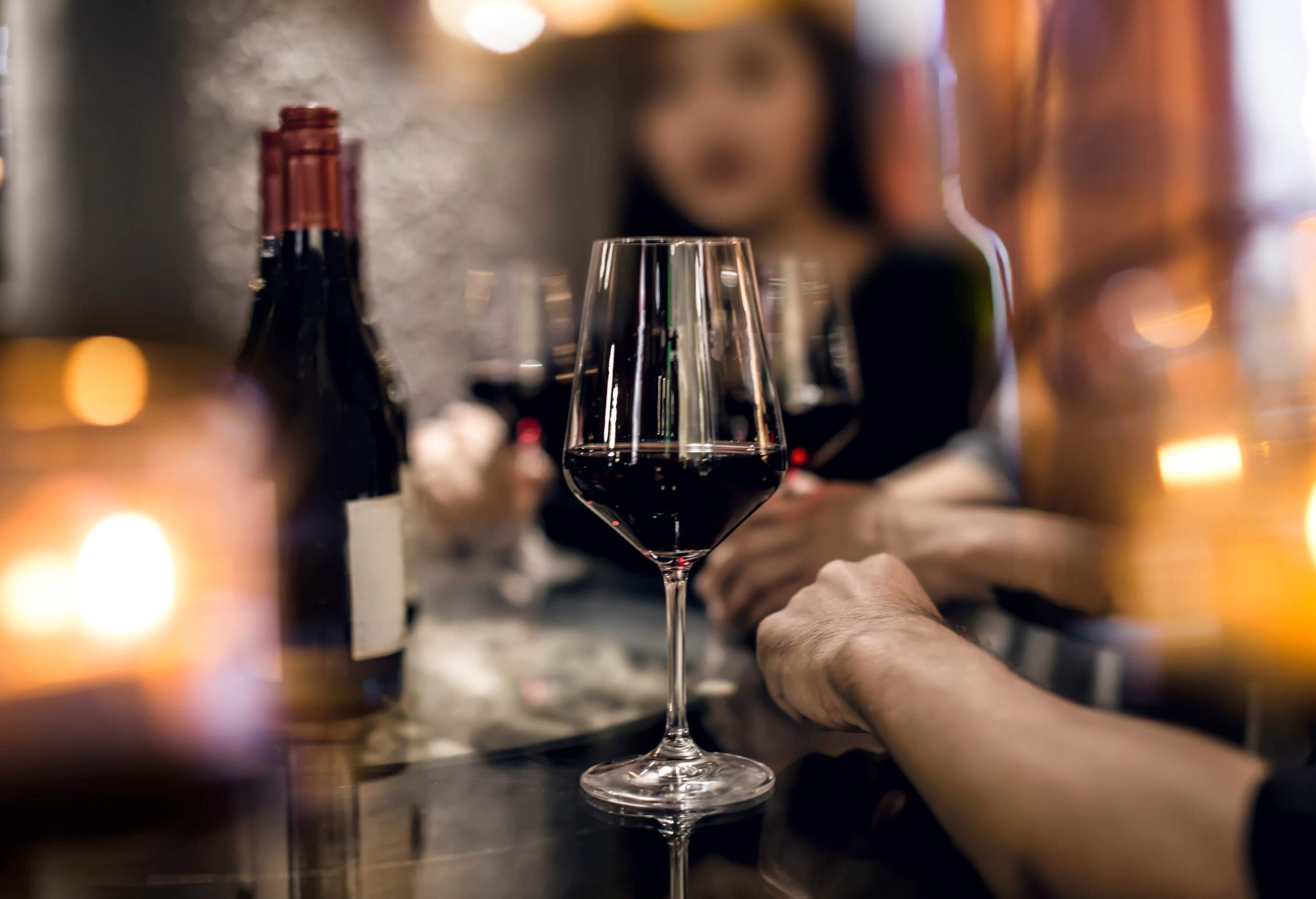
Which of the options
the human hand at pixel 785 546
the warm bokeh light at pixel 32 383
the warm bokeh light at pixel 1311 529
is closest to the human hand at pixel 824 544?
the human hand at pixel 785 546

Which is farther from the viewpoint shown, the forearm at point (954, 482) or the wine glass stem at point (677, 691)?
the forearm at point (954, 482)

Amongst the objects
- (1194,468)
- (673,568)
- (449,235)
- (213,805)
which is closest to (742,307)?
(673,568)

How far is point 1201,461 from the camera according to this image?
34.0 inches

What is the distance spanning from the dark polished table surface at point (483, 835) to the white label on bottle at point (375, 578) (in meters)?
0.06

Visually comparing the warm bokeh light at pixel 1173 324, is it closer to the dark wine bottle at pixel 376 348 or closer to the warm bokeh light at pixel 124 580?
the dark wine bottle at pixel 376 348

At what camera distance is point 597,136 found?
247cm

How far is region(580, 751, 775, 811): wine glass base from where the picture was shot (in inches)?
16.1

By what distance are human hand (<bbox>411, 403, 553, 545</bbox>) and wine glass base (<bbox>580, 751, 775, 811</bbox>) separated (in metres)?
0.63

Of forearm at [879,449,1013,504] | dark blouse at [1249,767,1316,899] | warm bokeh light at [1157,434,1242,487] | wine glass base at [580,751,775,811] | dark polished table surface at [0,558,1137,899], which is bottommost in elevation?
dark polished table surface at [0,558,1137,899]

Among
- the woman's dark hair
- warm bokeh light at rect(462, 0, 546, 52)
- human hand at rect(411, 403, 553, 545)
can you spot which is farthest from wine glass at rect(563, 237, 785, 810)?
warm bokeh light at rect(462, 0, 546, 52)

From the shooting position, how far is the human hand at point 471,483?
3.61 feet

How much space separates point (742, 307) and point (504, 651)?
316 mm

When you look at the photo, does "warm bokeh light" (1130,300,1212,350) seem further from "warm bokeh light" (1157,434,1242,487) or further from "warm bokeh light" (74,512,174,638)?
"warm bokeh light" (74,512,174,638)

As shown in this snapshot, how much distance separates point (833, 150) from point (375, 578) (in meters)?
2.01
